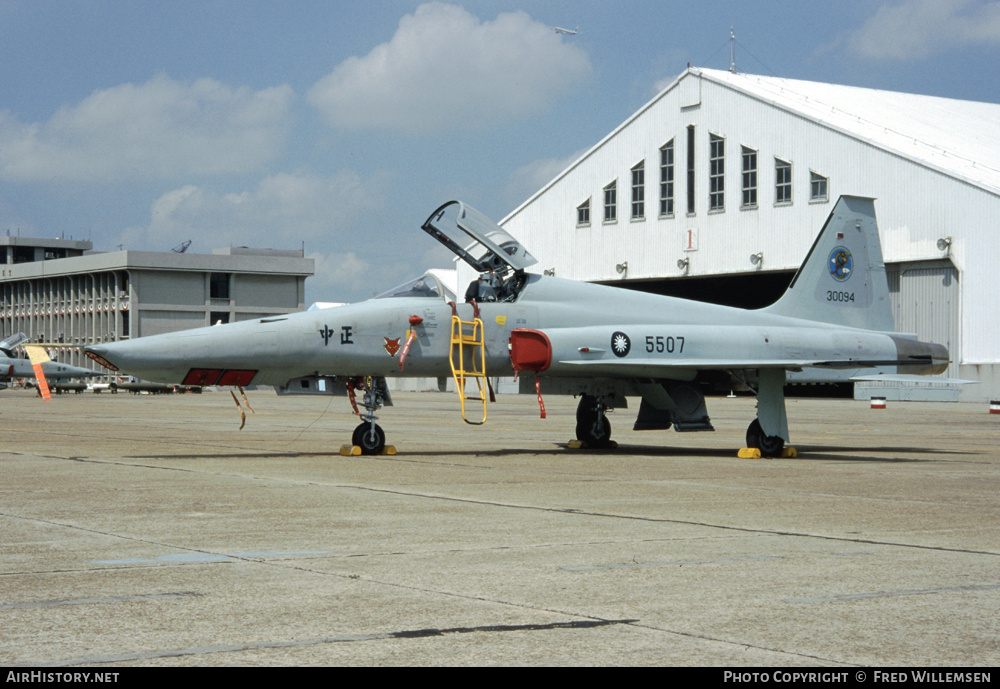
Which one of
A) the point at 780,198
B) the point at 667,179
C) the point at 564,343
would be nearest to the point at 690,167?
the point at 667,179

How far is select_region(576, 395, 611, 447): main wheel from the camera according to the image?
17781 mm

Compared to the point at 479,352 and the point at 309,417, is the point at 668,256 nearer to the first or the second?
the point at 309,417

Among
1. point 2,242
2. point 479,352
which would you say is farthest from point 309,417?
point 2,242

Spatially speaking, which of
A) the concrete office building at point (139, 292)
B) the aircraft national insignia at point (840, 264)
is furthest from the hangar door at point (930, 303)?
the concrete office building at point (139, 292)

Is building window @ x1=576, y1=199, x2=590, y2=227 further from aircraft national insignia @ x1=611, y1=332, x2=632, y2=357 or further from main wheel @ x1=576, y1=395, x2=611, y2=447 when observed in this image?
aircraft national insignia @ x1=611, y1=332, x2=632, y2=357

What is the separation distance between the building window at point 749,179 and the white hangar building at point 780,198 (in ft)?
0.22

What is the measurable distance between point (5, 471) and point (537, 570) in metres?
9.04

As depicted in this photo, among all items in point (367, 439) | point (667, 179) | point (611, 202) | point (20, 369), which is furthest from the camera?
point (20, 369)

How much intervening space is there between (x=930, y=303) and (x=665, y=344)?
113ft

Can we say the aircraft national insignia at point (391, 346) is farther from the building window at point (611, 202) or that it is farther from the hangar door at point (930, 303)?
the building window at point (611, 202)

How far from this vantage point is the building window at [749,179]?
52469 millimetres

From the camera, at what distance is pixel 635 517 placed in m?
9.15

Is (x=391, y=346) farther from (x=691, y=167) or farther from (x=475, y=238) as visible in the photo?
(x=691, y=167)

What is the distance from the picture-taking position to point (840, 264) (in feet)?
61.5
